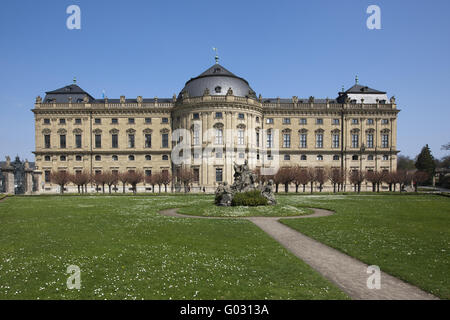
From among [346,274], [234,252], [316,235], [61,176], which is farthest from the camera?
[61,176]

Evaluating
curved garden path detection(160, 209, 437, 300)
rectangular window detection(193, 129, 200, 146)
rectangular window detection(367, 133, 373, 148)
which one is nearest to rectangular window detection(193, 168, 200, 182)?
rectangular window detection(193, 129, 200, 146)

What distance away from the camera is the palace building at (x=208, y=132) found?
181 ft

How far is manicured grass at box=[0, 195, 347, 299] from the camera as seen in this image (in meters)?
7.34

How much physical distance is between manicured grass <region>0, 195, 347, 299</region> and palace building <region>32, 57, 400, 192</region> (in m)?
40.2

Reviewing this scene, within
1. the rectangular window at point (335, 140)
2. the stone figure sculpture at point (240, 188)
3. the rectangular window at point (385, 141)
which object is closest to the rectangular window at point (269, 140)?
the rectangular window at point (335, 140)

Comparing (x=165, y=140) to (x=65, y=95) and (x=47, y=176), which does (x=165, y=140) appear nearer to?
(x=65, y=95)

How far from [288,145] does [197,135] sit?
21.5 meters

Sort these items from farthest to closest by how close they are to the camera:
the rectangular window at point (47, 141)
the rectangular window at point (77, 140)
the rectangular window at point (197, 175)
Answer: the rectangular window at point (77, 140) < the rectangular window at point (47, 141) < the rectangular window at point (197, 175)

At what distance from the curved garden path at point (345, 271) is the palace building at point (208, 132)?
42.0 meters

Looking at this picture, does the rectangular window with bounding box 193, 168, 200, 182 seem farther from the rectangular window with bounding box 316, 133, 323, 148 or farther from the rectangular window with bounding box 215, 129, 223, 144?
the rectangular window with bounding box 316, 133, 323, 148

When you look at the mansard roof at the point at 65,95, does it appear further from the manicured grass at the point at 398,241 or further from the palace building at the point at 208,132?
the manicured grass at the point at 398,241
